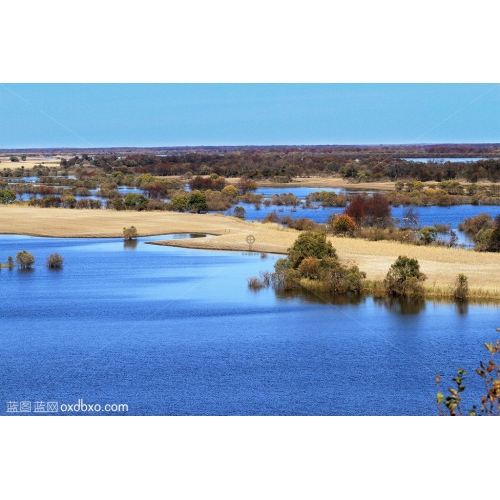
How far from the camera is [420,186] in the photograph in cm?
4353

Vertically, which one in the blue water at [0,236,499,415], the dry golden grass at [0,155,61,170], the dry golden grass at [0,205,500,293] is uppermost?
the dry golden grass at [0,155,61,170]

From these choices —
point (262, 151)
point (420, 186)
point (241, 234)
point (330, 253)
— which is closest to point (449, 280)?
point (330, 253)

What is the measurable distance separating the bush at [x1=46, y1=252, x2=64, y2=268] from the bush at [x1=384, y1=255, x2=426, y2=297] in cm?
1099

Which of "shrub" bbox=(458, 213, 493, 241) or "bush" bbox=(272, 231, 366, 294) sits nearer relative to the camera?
"bush" bbox=(272, 231, 366, 294)

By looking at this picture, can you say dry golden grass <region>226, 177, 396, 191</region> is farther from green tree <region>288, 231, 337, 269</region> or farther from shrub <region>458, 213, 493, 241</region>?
green tree <region>288, 231, 337, 269</region>

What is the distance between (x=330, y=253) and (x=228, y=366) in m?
10.3

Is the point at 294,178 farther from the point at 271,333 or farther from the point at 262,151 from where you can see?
the point at 271,333

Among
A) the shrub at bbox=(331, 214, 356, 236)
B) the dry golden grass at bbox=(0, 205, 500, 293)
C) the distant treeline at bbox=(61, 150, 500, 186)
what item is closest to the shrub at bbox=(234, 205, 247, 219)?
the dry golden grass at bbox=(0, 205, 500, 293)

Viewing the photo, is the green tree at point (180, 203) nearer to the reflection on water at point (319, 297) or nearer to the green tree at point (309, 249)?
the green tree at point (309, 249)

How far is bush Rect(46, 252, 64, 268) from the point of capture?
25.9 m

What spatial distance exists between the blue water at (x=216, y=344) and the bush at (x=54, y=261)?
0.64 metres

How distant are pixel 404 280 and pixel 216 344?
7.47 metres

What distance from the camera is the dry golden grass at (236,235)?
77.9ft

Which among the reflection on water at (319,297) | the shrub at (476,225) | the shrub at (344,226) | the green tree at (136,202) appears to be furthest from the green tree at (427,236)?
the green tree at (136,202)
